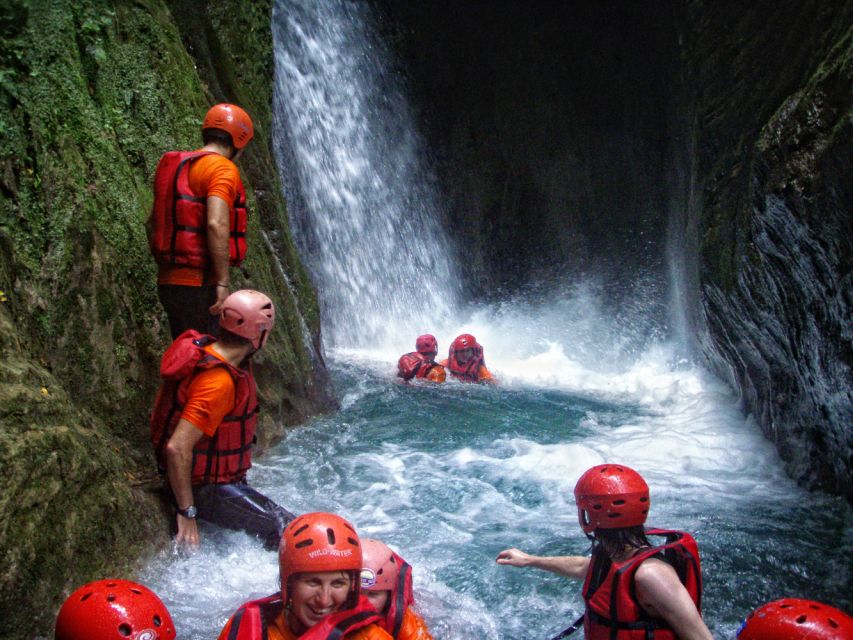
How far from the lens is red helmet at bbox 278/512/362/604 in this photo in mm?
2842

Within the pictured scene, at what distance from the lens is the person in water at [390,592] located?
3.55 metres

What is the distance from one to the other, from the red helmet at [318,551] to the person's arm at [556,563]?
1097 millimetres

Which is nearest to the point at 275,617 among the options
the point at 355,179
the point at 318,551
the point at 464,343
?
the point at 318,551

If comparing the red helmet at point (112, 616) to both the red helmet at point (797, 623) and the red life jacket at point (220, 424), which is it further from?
the red helmet at point (797, 623)

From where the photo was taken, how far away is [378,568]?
11.7 ft

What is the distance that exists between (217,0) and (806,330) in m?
8.14

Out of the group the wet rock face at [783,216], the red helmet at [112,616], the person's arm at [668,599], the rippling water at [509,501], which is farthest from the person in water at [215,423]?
the wet rock face at [783,216]

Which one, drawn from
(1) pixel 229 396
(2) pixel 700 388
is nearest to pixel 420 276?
(2) pixel 700 388

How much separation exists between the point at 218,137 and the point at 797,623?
13.5 feet

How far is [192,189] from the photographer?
490 centimetres

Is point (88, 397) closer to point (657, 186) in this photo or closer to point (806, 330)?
point (806, 330)

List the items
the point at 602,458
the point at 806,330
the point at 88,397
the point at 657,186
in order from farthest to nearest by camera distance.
Answer: the point at 657,186 → the point at 602,458 → the point at 806,330 → the point at 88,397

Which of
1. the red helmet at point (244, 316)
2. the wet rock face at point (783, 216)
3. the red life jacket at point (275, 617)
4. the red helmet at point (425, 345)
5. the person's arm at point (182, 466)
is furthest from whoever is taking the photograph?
the red helmet at point (425, 345)

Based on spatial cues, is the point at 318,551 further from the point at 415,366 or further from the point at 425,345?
the point at 425,345
